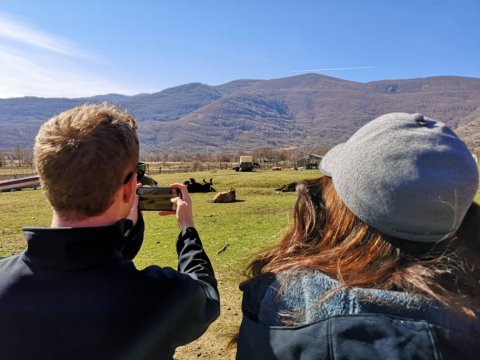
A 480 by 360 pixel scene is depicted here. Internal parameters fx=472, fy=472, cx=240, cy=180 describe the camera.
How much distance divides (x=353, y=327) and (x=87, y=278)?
0.90m

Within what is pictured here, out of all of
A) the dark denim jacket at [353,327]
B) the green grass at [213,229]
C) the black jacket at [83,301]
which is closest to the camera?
the dark denim jacket at [353,327]

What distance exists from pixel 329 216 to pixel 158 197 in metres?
0.97

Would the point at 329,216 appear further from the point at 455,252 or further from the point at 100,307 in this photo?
the point at 100,307

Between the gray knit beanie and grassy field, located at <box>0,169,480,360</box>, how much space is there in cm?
89

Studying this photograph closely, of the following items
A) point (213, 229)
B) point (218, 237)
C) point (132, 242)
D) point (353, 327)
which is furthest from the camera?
point (213, 229)

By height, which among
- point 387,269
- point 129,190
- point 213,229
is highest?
point 129,190

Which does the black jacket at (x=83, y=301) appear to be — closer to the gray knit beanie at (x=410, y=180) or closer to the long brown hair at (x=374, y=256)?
the long brown hair at (x=374, y=256)

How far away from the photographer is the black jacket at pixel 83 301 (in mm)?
1582

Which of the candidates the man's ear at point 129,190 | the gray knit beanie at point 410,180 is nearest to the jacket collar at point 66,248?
the man's ear at point 129,190

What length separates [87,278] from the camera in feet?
5.33

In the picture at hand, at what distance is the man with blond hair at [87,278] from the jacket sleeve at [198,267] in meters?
0.07

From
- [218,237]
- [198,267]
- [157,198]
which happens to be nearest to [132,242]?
[157,198]

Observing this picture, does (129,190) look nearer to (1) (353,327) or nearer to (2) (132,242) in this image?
(2) (132,242)

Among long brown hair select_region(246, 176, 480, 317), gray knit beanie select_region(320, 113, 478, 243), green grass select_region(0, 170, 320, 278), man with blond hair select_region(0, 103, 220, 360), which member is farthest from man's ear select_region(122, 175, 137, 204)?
green grass select_region(0, 170, 320, 278)
